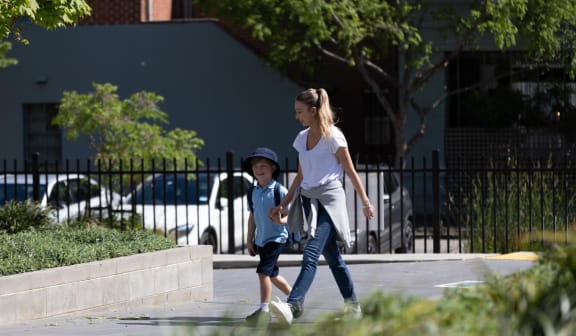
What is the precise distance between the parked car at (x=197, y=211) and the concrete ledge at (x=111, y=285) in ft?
12.7

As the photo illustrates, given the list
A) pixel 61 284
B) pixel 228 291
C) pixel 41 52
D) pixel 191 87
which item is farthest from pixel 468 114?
pixel 61 284

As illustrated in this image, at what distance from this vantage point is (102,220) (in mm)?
14977

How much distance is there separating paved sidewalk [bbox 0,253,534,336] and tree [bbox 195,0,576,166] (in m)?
7.63

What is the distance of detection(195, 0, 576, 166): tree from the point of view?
2059 cm

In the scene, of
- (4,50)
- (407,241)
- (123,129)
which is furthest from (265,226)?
(4,50)

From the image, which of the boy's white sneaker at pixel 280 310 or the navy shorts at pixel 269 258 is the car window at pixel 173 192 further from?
the boy's white sneaker at pixel 280 310

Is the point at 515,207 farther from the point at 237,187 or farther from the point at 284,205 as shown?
the point at 284,205

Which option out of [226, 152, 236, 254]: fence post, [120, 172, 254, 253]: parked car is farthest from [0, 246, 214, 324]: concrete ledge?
[120, 172, 254, 253]: parked car

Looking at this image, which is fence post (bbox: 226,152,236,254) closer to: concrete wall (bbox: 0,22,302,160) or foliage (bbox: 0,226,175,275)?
foliage (bbox: 0,226,175,275)

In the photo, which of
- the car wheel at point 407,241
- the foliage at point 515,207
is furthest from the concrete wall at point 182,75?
the foliage at point 515,207

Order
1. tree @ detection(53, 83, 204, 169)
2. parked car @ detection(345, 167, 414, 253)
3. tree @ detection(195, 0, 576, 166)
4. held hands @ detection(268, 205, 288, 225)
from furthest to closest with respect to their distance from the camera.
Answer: tree @ detection(195, 0, 576, 166) → tree @ detection(53, 83, 204, 169) → parked car @ detection(345, 167, 414, 253) → held hands @ detection(268, 205, 288, 225)

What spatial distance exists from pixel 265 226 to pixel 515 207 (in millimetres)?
6785

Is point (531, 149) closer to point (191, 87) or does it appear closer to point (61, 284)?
point (191, 87)

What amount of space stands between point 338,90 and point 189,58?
352cm
